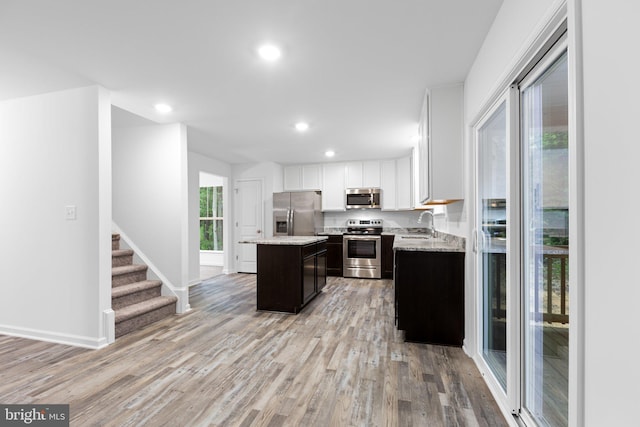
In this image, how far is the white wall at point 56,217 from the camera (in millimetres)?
2768

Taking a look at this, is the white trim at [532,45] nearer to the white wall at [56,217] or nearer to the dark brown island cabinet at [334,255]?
the white wall at [56,217]

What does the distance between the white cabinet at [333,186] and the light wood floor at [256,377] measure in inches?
132

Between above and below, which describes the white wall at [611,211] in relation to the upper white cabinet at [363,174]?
below

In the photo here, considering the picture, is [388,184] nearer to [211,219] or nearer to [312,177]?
[312,177]

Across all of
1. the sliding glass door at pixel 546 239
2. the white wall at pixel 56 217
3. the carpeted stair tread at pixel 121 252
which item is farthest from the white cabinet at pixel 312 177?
the sliding glass door at pixel 546 239

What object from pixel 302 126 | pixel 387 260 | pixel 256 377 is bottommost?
pixel 256 377

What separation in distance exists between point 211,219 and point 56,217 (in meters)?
4.65

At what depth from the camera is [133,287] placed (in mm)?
3471

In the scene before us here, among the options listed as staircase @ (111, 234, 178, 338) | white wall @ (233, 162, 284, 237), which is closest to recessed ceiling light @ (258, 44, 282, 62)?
staircase @ (111, 234, 178, 338)

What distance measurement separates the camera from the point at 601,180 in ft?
2.78

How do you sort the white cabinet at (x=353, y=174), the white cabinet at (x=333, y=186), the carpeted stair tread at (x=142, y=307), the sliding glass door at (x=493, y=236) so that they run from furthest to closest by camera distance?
the white cabinet at (x=333, y=186) < the white cabinet at (x=353, y=174) < the carpeted stair tread at (x=142, y=307) < the sliding glass door at (x=493, y=236)

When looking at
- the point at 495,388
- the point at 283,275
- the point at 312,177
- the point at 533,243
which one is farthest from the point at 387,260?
the point at 533,243

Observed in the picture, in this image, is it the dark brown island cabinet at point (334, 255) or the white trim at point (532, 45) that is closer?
the white trim at point (532, 45)

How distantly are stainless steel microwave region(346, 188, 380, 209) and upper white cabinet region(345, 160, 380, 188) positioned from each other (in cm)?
16
